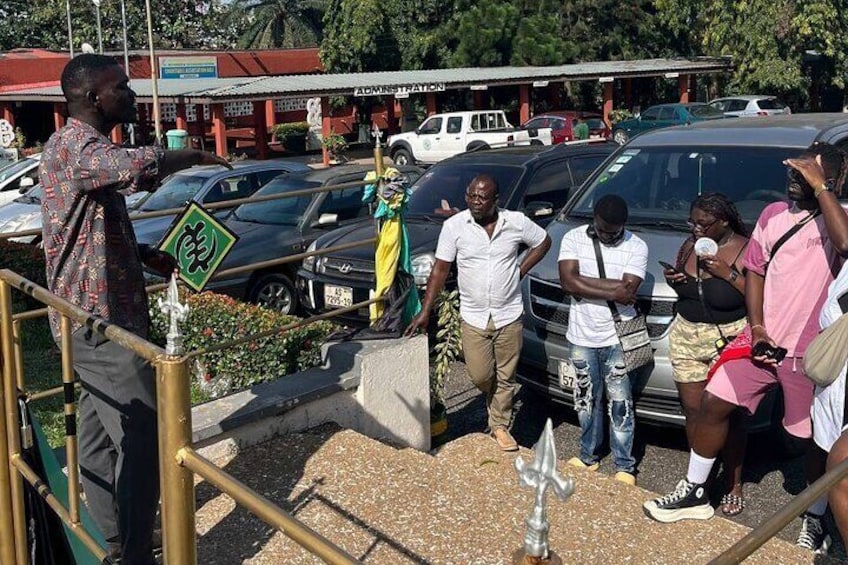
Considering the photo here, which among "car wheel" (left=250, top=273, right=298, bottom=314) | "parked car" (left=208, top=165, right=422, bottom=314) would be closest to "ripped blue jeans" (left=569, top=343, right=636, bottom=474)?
"parked car" (left=208, top=165, right=422, bottom=314)

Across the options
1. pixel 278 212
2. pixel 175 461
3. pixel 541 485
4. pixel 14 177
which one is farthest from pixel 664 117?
pixel 541 485

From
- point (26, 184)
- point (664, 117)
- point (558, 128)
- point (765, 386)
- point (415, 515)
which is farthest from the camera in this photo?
point (664, 117)

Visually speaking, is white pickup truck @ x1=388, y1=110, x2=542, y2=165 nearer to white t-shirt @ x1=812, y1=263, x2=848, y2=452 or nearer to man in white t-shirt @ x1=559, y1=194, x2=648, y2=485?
man in white t-shirt @ x1=559, y1=194, x2=648, y2=485

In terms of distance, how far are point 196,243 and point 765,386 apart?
2.97 meters

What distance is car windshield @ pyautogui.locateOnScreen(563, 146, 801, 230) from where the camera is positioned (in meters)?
6.50

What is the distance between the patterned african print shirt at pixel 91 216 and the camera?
11.0 ft

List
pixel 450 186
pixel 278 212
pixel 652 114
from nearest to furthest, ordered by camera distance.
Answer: pixel 450 186, pixel 278 212, pixel 652 114

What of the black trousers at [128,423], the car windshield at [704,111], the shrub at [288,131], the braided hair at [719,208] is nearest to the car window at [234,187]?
the braided hair at [719,208]

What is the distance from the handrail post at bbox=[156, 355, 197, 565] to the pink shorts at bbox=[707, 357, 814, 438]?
10.5 ft

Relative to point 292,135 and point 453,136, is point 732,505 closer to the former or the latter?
point 453,136

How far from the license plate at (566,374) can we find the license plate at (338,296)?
8.97 ft

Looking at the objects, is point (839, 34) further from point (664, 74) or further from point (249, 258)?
point (249, 258)

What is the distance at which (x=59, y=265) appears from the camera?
3533 millimetres

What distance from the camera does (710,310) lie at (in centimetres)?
520
